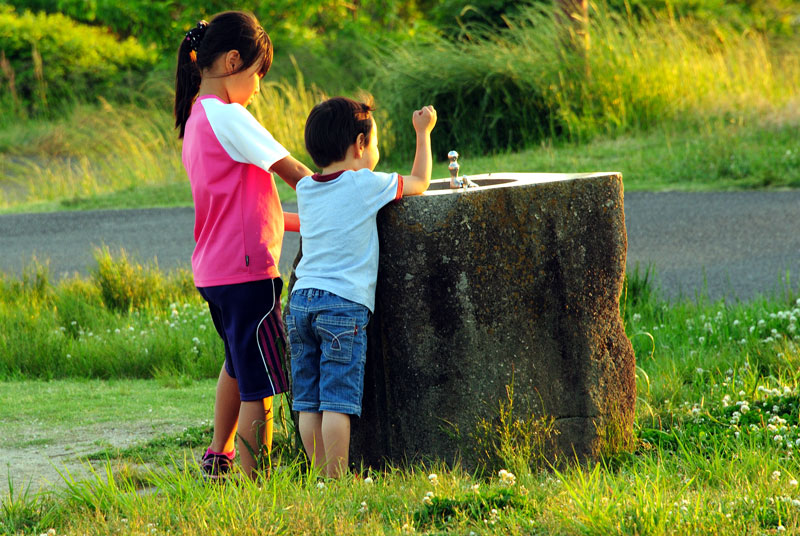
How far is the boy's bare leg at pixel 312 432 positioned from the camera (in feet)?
11.1

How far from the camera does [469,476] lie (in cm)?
337

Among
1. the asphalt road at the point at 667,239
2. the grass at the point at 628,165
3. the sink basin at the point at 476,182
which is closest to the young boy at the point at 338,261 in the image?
the sink basin at the point at 476,182

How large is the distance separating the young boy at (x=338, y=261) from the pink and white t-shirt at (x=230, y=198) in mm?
150

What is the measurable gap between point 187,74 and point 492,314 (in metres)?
1.41

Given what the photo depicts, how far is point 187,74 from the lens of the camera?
357cm

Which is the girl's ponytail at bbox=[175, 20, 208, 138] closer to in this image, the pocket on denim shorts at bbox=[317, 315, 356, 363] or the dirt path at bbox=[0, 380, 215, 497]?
the pocket on denim shorts at bbox=[317, 315, 356, 363]

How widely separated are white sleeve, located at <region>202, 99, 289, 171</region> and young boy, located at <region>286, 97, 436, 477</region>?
139mm

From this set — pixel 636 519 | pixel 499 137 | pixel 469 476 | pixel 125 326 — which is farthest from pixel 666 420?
pixel 499 137

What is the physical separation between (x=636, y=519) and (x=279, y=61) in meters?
18.4

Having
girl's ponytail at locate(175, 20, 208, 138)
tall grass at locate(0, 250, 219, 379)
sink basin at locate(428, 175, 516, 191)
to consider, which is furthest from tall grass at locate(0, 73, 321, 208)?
girl's ponytail at locate(175, 20, 208, 138)

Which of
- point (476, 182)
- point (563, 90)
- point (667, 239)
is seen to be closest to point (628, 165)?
point (563, 90)

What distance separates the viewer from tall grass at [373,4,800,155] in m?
12.8

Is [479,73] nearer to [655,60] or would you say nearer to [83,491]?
[655,60]

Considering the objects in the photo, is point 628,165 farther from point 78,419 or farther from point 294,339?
point 294,339
